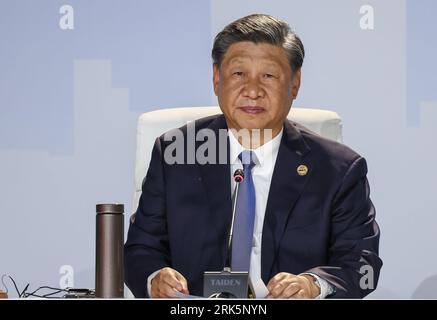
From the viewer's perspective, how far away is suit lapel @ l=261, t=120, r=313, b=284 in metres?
2.82

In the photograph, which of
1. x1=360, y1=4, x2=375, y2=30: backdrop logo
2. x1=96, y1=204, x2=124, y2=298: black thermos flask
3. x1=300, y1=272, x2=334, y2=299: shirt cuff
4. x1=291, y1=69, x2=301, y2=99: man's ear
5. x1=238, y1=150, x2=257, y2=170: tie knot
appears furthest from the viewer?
x1=360, y1=4, x2=375, y2=30: backdrop logo

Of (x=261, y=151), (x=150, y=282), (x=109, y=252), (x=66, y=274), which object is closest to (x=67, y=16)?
(x=66, y=274)

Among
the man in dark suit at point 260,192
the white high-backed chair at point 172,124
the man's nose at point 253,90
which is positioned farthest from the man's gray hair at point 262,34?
the white high-backed chair at point 172,124

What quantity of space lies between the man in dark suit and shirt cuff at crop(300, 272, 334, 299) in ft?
0.41

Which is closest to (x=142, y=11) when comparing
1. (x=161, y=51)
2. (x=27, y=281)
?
(x=161, y=51)

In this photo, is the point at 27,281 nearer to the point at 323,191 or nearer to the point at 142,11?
the point at 142,11

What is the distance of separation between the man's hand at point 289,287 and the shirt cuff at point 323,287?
0.07 metres

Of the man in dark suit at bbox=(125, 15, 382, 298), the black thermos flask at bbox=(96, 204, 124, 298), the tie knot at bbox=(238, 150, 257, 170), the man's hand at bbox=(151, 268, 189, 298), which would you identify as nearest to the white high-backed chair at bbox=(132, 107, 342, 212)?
the man in dark suit at bbox=(125, 15, 382, 298)

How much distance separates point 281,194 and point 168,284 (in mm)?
539

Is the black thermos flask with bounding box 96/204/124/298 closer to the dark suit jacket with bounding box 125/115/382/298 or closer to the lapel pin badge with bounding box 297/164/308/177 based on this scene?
the dark suit jacket with bounding box 125/115/382/298

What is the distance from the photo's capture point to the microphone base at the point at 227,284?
2.21 m

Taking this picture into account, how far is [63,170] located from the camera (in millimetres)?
3752

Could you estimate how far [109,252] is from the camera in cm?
223

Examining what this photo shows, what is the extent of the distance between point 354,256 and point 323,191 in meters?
0.23
